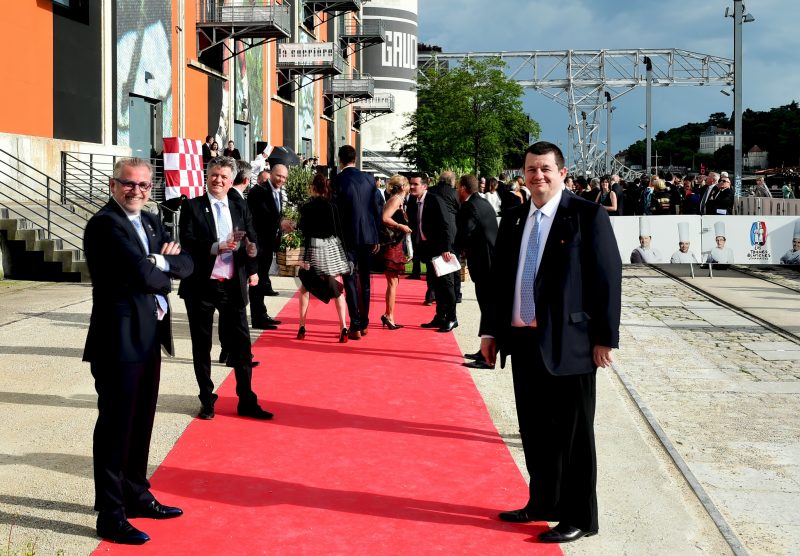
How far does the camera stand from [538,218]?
500cm

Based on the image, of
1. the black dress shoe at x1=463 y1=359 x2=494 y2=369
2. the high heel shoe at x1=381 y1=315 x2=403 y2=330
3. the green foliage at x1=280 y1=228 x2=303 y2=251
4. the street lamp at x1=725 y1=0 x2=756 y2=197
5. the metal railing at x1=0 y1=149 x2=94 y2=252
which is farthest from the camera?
the street lamp at x1=725 y1=0 x2=756 y2=197

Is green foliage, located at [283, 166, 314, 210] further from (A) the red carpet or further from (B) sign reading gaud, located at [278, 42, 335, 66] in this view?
(A) the red carpet

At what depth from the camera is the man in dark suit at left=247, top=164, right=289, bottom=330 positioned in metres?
11.8

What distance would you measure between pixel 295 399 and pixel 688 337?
6163mm

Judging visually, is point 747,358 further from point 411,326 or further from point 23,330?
point 23,330

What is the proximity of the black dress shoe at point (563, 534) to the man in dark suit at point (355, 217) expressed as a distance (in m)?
6.53

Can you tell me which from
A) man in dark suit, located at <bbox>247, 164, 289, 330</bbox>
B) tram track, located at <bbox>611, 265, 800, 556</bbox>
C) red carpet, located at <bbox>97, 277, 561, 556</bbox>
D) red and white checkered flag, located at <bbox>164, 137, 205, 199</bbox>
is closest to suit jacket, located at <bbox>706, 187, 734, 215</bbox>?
tram track, located at <bbox>611, 265, 800, 556</bbox>

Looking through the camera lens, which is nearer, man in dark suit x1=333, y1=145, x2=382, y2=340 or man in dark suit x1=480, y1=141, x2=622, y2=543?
man in dark suit x1=480, y1=141, x2=622, y2=543

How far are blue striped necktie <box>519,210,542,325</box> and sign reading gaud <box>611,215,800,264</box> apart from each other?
16.0m

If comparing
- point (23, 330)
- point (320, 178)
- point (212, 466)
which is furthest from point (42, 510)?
point (23, 330)

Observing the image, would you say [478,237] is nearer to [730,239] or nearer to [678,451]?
[678,451]

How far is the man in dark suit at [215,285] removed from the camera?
7.36 m

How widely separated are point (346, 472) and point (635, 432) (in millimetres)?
2484

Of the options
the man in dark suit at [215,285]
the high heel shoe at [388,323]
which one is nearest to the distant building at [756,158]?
the high heel shoe at [388,323]
